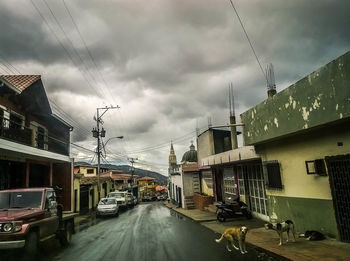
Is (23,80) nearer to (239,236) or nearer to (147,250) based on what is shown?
(147,250)

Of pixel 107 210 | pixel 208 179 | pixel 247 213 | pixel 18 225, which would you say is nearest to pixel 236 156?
pixel 247 213

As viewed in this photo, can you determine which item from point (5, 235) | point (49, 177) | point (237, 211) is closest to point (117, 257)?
point (5, 235)

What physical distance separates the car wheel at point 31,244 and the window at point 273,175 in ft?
29.9

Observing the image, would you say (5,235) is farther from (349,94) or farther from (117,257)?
(349,94)

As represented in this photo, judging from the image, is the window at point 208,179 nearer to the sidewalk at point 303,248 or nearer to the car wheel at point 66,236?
the sidewalk at point 303,248

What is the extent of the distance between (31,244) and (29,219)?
0.69 metres

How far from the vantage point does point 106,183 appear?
149ft

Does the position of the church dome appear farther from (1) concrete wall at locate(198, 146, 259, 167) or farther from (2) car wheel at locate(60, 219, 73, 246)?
(2) car wheel at locate(60, 219, 73, 246)

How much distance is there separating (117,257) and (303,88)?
778cm

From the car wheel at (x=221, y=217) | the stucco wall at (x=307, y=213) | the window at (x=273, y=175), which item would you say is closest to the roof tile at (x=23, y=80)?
the car wheel at (x=221, y=217)

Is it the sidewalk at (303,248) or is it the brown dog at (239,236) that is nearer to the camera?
the sidewalk at (303,248)

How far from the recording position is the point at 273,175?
11617mm

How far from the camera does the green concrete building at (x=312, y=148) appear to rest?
7.50 m

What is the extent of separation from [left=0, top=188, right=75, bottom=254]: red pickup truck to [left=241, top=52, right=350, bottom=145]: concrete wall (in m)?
8.62
